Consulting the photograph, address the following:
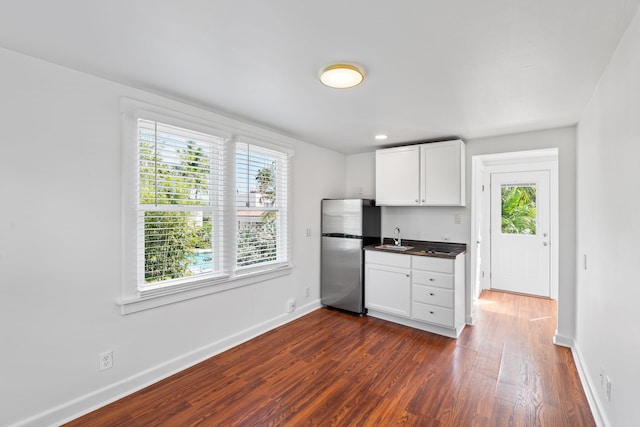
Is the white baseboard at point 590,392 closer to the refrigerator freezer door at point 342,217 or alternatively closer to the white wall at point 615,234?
the white wall at point 615,234

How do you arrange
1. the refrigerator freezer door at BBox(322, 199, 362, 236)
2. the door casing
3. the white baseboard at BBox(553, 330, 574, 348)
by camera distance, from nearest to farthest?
the white baseboard at BBox(553, 330, 574, 348) → the refrigerator freezer door at BBox(322, 199, 362, 236) → the door casing

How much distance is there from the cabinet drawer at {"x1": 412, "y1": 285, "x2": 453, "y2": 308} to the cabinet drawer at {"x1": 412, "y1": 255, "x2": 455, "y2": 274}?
8.6 inches

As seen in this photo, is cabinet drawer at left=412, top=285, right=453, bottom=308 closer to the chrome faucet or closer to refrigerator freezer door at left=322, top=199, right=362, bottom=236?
the chrome faucet

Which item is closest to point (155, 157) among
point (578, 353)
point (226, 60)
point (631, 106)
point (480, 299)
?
point (226, 60)

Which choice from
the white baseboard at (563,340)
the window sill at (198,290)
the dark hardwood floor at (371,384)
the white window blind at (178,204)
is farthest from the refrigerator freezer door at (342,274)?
the white baseboard at (563,340)

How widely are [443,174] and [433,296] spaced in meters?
1.45

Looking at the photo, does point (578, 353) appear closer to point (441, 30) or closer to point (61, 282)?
point (441, 30)

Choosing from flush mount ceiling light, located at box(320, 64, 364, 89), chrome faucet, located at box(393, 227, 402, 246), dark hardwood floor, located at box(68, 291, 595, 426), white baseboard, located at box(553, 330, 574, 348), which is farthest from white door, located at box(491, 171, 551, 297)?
flush mount ceiling light, located at box(320, 64, 364, 89)

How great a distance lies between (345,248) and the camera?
157 inches

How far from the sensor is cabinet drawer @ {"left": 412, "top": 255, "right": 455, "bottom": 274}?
326 centimetres

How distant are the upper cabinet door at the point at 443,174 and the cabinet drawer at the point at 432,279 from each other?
85cm

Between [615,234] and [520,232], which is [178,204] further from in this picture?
[520,232]

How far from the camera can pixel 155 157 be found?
2.35 meters

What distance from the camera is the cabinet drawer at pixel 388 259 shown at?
11.7 feet
